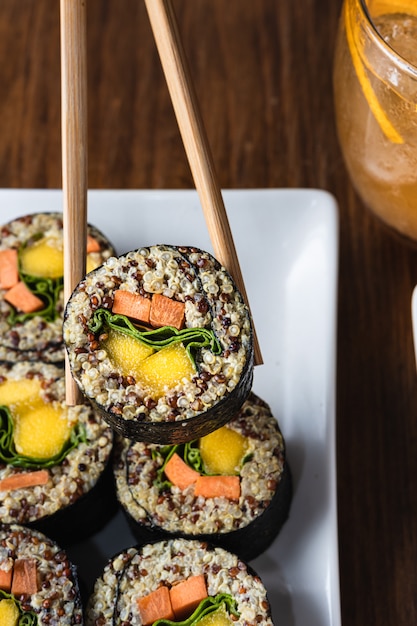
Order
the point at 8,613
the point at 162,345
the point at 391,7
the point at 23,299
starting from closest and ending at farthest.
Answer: the point at 162,345 < the point at 8,613 < the point at 391,7 < the point at 23,299

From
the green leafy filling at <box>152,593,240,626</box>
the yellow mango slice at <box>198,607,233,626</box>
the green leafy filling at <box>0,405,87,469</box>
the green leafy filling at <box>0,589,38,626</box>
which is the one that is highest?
the green leafy filling at <box>0,405,87,469</box>

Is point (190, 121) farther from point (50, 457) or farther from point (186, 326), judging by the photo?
point (50, 457)

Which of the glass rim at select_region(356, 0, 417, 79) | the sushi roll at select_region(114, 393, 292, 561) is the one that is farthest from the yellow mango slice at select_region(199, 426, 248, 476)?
the glass rim at select_region(356, 0, 417, 79)

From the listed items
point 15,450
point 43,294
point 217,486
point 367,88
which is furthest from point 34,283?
point 367,88

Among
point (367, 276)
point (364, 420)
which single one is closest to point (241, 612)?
point (364, 420)

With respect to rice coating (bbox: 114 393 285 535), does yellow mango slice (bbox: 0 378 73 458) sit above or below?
above

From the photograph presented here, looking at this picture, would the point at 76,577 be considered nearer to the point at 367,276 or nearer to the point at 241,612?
the point at 241,612

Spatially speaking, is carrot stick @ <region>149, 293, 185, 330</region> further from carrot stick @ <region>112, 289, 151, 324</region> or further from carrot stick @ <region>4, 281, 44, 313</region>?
carrot stick @ <region>4, 281, 44, 313</region>
